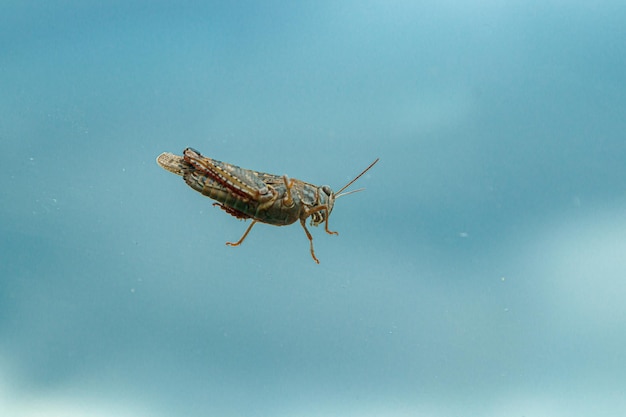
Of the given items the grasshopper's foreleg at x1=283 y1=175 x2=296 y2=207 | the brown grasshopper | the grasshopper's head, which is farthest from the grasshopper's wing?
the grasshopper's head

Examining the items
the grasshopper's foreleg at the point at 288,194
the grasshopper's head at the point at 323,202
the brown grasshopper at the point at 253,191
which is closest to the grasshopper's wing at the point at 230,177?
the brown grasshopper at the point at 253,191

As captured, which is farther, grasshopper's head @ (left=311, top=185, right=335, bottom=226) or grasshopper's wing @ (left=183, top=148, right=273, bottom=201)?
grasshopper's head @ (left=311, top=185, right=335, bottom=226)

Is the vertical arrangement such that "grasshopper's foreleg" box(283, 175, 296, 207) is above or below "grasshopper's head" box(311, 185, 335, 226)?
below

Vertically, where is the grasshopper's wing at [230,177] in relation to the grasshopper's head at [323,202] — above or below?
below

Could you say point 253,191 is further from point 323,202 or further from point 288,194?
point 323,202

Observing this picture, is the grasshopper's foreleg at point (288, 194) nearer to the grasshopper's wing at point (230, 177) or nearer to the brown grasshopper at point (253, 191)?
the brown grasshopper at point (253, 191)

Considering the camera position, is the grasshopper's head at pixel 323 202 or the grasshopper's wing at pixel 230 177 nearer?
the grasshopper's wing at pixel 230 177

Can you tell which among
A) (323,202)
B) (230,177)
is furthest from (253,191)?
(323,202)

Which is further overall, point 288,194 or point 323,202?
point 323,202

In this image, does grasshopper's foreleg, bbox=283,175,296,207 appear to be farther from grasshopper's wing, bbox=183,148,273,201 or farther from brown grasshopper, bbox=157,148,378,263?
grasshopper's wing, bbox=183,148,273,201
